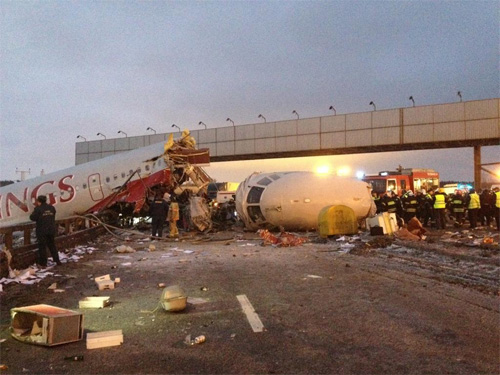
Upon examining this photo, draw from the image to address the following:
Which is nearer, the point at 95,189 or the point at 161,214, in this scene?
the point at 161,214

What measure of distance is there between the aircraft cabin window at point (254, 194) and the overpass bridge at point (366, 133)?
1655 centimetres

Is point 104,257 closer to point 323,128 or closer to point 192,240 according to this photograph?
point 192,240

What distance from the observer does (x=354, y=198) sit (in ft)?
53.5

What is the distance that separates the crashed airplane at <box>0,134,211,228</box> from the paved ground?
982 centimetres

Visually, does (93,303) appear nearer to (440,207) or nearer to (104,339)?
(104,339)

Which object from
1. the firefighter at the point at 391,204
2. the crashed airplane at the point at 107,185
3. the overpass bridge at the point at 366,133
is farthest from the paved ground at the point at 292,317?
the overpass bridge at the point at 366,133

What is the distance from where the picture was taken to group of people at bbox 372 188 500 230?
685 inches

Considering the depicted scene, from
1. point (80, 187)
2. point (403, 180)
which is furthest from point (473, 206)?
point (80, 187)

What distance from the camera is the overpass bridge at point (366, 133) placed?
28.6m

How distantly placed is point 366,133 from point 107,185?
1921 cm

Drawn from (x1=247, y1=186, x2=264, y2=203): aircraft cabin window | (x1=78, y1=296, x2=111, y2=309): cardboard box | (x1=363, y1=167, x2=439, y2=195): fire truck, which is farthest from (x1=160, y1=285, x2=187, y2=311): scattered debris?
(x1=363, y1=167, x2=439, y2=195): fire truck

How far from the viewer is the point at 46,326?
4.62m

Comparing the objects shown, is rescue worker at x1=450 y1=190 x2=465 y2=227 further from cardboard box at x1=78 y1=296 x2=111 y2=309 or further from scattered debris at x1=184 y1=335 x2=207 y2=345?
scattered debris at x1=184 y1=335 x2=207 y2=345

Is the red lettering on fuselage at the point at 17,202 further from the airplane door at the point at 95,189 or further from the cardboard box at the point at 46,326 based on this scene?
the cardboard box at the point at 46,326
